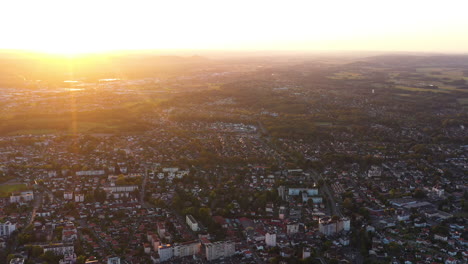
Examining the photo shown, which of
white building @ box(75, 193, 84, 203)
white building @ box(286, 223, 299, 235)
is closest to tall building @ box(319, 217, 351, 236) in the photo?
white building @ box(286, 223, 299, 235)

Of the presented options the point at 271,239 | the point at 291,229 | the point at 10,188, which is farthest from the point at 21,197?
the point at 291,229

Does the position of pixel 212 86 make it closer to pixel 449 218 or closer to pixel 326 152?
pixel 326 152

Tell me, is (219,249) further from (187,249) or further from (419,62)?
(419,62)

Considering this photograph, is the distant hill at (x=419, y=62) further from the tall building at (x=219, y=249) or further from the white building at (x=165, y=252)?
the white building at (x=165, y=252)

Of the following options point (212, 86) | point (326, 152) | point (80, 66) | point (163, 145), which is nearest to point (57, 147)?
point (163, 145)

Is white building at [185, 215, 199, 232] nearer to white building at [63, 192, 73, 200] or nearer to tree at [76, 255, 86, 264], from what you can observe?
tree at [76, 255, 86, 264]
